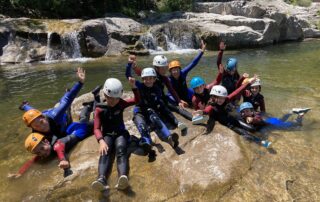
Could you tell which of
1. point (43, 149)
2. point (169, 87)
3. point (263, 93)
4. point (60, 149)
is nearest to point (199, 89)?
point (169, 87)

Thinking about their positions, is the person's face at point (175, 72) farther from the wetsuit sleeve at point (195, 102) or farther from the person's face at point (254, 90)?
the person's face at point (254, 90)

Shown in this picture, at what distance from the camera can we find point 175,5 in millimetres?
32500

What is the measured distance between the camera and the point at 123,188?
4922 mm

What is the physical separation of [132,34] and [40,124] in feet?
55.3

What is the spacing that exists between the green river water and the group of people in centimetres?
49

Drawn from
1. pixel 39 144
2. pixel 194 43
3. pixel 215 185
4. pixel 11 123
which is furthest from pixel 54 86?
pixel 194 43

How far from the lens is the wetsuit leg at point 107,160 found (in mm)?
5180

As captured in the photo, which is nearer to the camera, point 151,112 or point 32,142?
point 32,142

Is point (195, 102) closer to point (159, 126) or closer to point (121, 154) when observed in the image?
point (159, 126)

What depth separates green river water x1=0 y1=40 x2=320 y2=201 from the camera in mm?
5480

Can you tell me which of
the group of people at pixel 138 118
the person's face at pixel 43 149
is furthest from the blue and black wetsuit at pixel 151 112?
the person's face at pixel 43 149

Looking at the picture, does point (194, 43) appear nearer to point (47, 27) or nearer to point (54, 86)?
point (47, 27)

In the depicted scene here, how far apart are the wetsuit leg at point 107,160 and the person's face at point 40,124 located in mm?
1221

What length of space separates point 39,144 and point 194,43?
1888 cm
